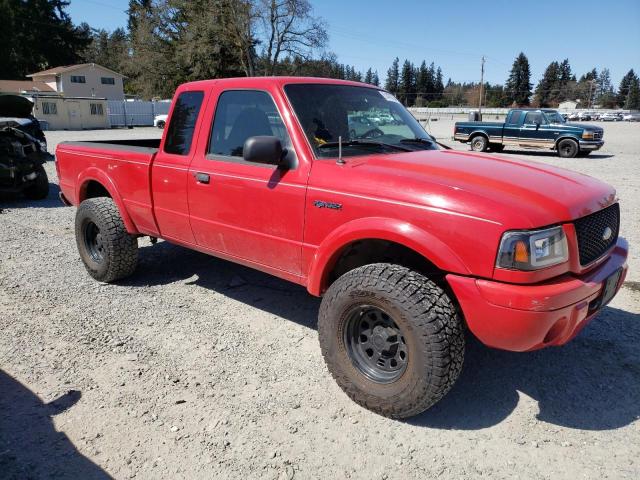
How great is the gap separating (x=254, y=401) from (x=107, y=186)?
116 inches

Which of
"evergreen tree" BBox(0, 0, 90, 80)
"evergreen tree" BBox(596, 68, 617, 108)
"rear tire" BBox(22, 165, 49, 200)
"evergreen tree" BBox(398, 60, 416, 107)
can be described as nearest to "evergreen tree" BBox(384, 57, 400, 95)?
"evergreen tree" BBox(398, 60, 416, 107)

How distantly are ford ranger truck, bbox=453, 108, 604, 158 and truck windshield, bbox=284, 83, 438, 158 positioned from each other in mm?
17308

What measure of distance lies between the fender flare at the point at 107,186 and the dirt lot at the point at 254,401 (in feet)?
2.26

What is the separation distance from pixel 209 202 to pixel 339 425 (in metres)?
2.00

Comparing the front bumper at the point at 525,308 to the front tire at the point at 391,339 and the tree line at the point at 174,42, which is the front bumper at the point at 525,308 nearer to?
the front tire at the point at 391,339

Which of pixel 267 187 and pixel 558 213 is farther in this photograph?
pixel 267 187

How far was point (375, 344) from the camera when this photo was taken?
3.05m

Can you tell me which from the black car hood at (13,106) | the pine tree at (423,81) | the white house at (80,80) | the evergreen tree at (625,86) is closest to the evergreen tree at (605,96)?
the evergreen tree at (625,86)

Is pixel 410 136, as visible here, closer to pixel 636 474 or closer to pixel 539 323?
pixel 539 323

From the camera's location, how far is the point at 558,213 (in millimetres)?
2609

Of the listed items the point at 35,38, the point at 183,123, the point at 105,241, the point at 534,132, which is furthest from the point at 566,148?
the point at 35,38

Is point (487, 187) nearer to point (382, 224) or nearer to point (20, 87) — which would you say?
point (382, 224)

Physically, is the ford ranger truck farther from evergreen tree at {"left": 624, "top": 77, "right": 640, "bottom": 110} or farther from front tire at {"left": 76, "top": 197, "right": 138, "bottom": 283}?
evergreen tree at {"left": 624, "top": 77, "right": 640, "bottom": 110}

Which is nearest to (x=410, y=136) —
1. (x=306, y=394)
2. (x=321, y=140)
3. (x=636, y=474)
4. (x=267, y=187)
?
(x=321, y=140)
